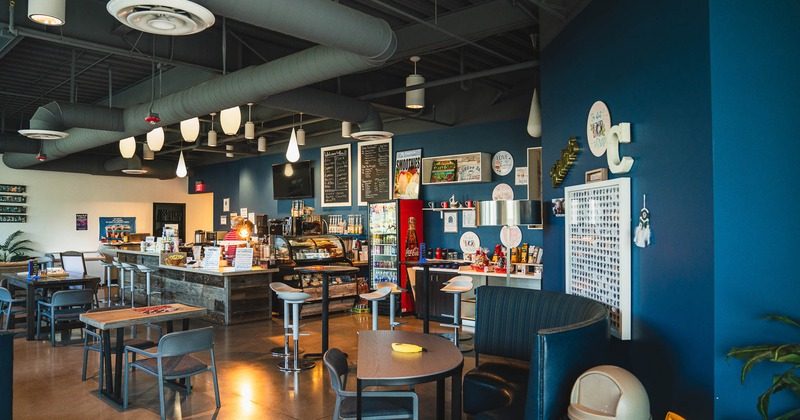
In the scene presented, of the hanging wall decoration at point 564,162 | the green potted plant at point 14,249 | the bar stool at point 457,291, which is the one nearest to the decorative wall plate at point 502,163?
the bar stool at point 457,291

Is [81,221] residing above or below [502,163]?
below

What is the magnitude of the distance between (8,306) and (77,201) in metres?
7.36

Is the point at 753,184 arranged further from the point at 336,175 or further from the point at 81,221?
the point at 81,221

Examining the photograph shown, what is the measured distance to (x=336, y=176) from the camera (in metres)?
11.7

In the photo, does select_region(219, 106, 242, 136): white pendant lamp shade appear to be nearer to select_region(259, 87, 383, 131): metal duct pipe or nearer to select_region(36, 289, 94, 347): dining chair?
select_region(259, 87, 383, 131): metal duct pipe

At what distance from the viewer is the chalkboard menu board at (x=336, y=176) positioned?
11.4 meters

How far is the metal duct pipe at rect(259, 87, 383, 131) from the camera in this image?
7.11 metres

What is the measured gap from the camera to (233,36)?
22.8 feet

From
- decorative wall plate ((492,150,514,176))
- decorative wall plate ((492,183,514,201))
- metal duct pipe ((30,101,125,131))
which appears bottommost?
decorative wall plate ((492,183,514,201))

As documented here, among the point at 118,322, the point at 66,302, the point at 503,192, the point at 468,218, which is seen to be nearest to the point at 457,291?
the point at 503,192

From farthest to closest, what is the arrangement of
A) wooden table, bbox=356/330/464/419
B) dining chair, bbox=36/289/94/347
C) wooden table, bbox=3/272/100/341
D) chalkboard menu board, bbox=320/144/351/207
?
chalkboard menu board, bbox=320/144/351/207 < wooden table, bbox=3/272/100/341 < dining chair, bbox=36/289/94/347 < wooden table, bbox=356/330/464/419

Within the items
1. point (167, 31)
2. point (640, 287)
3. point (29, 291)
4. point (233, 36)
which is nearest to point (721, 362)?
point (640, 287)

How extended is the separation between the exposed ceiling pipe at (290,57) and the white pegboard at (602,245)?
2176 mm

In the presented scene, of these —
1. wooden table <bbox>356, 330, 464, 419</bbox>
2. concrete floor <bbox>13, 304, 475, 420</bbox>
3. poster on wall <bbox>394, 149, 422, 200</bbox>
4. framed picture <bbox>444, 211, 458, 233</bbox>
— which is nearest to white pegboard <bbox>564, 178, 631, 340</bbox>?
wooden table <bbox>356, 330, 464, 419</bbox>
